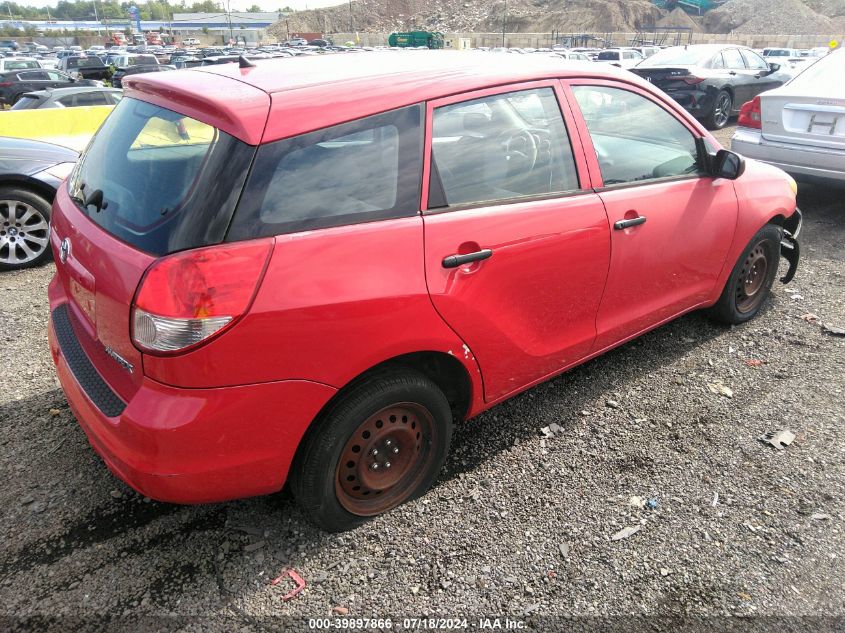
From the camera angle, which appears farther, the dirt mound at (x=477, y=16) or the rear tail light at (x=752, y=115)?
the dirt mound at (x=477, y=16)

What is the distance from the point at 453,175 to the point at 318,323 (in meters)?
0.90

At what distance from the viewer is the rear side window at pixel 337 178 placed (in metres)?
2.02

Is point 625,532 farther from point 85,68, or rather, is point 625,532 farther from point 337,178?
point 85,68

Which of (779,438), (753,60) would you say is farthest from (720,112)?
(779,438)

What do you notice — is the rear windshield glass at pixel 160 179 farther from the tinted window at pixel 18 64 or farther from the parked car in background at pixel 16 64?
the tinted window at pixel 18 64

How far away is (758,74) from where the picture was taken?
1291 centimetres

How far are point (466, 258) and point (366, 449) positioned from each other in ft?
2.86

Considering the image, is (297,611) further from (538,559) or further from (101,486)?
(101,486)

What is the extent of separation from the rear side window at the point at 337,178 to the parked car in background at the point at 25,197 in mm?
4306

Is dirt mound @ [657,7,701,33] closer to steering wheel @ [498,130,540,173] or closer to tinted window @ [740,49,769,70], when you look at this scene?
tinted window @ [740,49,769,70]

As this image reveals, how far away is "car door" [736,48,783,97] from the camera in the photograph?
1285cm

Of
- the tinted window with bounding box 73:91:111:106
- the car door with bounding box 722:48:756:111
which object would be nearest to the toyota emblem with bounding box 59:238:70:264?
the tinted window with bounding box 73:91:111:106

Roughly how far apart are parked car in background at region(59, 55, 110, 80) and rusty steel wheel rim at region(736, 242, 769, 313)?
87.8ft

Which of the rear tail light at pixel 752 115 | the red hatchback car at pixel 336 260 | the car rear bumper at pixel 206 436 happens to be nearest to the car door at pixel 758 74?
the rear tail light at pixel 752 115
